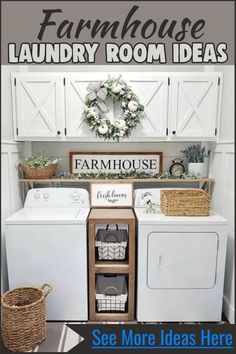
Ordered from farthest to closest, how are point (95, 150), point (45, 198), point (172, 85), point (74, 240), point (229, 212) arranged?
1. point (95, 150)
2. point (45, 198)
3. point (172, 85)
4. point (229, 212)
5. point (74, 240)

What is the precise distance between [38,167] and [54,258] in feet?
2.73

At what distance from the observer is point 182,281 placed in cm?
196

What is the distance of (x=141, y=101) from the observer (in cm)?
221

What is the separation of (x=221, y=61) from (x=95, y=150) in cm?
136

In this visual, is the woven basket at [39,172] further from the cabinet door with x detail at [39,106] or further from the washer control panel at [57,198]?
the cabinet door with x detail at [39,106]

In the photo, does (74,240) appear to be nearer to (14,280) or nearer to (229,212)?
(14,280)

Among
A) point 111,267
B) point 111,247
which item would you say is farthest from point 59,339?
point 111,247

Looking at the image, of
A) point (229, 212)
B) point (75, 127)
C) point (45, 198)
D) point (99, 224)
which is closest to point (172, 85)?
point (75, 127)

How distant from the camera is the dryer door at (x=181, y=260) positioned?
1.93m

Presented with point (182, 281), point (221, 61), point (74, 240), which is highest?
point (221, 61)

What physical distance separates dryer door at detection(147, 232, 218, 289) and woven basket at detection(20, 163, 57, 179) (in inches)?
43.1

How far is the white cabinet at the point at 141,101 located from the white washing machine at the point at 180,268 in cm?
82

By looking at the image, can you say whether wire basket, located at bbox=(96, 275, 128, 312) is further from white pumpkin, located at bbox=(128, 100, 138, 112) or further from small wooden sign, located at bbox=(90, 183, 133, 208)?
white pumpkin, located at bbox=(128, 100, 138, 112)

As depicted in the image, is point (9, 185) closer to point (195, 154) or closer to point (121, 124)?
point (121, 124)
